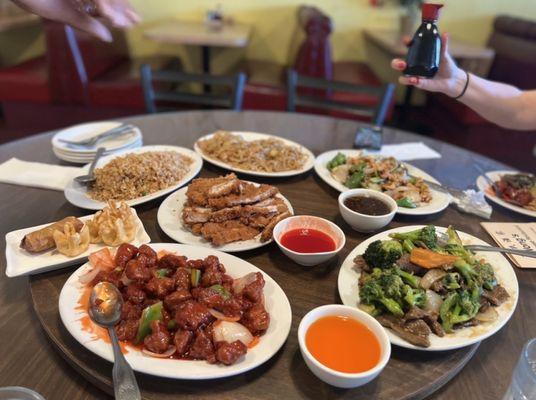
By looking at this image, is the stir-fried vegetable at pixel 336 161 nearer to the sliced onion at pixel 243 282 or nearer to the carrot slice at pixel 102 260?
the sliced onion at pixel 243 282

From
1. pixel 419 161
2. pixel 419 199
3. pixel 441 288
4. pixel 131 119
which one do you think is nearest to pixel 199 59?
pixel 131 119

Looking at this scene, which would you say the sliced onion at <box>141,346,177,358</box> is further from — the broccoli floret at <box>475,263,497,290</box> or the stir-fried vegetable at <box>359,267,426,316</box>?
the broccoli floret at <box>475,263,497,290</box>

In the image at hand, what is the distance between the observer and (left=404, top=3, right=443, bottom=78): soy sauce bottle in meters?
1.74

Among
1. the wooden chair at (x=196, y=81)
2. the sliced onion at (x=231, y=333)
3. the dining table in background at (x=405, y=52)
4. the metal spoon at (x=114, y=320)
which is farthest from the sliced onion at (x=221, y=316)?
the dining table in background at (x=405, y=52)

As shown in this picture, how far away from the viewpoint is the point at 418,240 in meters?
1.42

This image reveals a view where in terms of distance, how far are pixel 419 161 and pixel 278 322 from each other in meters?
1.60

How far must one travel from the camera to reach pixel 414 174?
2104 millimetres

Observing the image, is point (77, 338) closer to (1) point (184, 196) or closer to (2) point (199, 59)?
(1) point (184, 196)

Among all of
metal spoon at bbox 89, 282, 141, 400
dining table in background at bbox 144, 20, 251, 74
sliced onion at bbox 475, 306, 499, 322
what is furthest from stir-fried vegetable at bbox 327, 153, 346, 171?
dining table in background at bbox 144, 20, 251, 74

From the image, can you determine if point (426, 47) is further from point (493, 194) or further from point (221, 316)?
point (221, 316)

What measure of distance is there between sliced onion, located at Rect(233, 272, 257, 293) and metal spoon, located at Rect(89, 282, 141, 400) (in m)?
0.34

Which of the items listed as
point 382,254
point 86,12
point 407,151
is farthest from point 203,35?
point 382,254

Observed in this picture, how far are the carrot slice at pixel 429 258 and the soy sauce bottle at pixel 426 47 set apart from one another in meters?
1.01

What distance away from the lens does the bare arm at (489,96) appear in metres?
2.18
